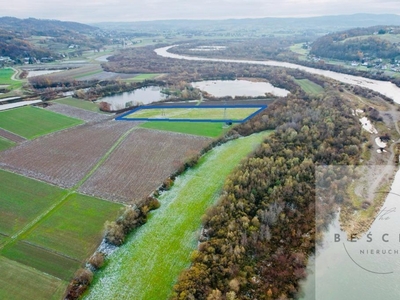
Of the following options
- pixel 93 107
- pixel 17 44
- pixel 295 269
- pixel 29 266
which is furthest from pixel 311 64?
pixel 17 44

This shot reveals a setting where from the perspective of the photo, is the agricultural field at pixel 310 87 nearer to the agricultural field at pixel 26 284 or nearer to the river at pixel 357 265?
→ the river at pixel 357 265

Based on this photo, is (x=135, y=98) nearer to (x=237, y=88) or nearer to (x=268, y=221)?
(x=237, y=88)

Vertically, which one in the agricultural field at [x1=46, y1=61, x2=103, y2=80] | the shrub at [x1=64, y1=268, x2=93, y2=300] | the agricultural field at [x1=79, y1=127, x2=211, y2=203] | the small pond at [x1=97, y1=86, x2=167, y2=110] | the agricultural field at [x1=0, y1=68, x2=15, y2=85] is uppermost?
the agricultural field at [x1=0, y1=68, x2=15, y2=85]

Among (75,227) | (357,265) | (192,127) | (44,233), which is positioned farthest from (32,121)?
(357,265)

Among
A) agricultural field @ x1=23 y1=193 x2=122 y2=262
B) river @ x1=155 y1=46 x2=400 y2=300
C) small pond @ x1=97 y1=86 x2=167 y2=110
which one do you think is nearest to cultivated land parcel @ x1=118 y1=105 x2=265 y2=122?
small pond @ x1=97 y1=86 x2=167 y2=110

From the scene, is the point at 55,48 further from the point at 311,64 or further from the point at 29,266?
the point at 29,266

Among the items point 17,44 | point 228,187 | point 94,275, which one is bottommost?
point 94,275

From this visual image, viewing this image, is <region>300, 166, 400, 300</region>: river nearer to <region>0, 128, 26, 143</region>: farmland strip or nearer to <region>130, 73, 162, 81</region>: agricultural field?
<region>0, 128, 26, 143</region>: farmland strip
